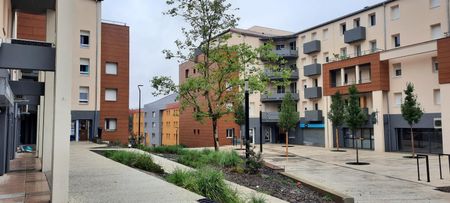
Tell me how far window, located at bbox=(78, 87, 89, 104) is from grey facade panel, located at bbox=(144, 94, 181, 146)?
41287 millimetres

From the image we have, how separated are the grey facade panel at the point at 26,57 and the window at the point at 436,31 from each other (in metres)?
30.4

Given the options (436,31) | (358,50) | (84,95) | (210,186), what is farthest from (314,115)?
(210,186)

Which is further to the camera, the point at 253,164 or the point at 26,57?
the point at 253,164

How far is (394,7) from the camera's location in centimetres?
3306

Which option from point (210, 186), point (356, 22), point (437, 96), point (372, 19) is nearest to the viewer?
point (210, 186)

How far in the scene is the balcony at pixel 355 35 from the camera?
116 feet

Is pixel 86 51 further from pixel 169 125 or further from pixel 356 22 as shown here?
pixel 169 125

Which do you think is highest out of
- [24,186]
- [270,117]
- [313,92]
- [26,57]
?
[313,92]

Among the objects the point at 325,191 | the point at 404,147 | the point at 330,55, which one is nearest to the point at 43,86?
the point at 325,191

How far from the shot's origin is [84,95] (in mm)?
32500

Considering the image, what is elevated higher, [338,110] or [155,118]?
[155,118]

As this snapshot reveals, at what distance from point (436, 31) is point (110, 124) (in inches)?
1151

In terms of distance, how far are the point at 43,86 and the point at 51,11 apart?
534 cm

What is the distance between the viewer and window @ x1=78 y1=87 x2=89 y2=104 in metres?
32.3
